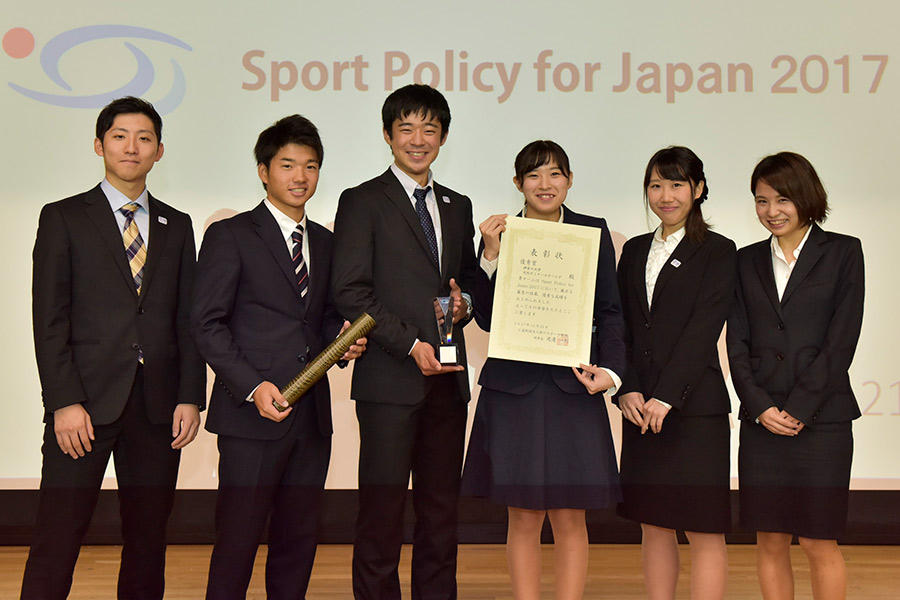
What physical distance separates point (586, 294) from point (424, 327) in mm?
514

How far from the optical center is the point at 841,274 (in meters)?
2.48

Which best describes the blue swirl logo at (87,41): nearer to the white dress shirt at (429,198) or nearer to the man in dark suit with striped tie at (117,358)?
the man in dark suit with striped tie at (117,358)

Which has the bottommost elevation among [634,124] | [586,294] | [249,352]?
[249,352]

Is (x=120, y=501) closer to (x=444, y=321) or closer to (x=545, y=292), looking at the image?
(x=444, y=321)

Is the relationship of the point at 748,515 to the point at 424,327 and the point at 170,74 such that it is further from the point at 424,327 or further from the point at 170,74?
the point at 170,74

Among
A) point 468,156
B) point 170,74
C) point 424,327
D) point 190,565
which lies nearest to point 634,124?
point 468,156

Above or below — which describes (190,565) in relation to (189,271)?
below

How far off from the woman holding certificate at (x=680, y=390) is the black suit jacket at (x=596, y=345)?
0.29 ft

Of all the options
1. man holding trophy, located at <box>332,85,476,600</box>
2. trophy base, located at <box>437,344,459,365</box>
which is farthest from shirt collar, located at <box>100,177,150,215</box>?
trophy base, located at <box>437,344,459,365</box>

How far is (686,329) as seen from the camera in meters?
2.47

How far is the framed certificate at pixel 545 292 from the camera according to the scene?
2.45m

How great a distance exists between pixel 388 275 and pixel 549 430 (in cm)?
69

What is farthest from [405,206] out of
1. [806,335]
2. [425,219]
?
[806,335]

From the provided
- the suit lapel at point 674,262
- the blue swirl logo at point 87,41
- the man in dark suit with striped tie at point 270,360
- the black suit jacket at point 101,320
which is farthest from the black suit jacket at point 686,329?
the blue swirl logo at point 87,41
